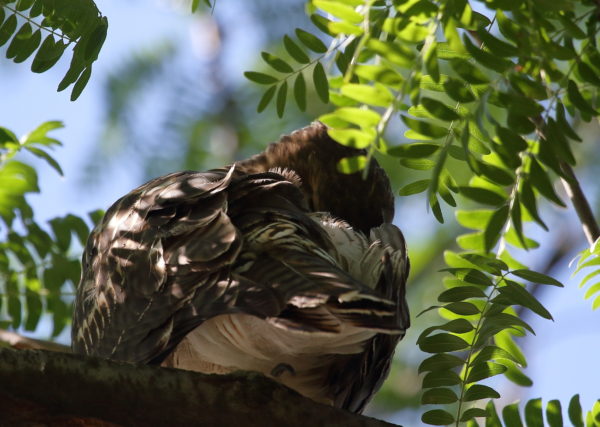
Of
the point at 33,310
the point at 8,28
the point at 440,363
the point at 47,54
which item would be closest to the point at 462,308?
the point at 440,363

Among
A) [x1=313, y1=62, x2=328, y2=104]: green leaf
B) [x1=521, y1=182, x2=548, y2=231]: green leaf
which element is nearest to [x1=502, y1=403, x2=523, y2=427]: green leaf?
[x1=521, y1=182, x2=548, y2=231]: green leaf

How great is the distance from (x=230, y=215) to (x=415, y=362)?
652cm

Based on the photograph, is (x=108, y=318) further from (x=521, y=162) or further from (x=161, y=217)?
(x=521, y=162)

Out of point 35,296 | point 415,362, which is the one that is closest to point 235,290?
point 35,296

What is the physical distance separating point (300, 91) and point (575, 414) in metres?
1.26

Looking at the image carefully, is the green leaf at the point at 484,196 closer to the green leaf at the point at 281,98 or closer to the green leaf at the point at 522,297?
the green leaf at the point at 522,297

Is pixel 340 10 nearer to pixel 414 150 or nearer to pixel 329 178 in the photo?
pixel 414 150

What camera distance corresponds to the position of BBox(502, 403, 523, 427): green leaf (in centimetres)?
275

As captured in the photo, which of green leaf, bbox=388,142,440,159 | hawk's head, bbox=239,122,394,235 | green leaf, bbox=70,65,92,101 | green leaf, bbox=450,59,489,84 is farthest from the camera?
hawk's head, bbox=239,122,394,235

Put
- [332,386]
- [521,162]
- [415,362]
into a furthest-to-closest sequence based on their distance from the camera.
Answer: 1. [415,362]
2. [332,386]
3. [521,162]

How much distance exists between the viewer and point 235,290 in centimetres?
249

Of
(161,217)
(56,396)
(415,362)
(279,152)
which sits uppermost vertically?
(415,362)

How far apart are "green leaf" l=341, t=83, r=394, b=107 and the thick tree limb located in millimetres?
848

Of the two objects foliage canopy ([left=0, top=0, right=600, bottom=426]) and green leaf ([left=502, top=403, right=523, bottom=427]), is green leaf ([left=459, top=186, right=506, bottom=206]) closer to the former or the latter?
foliage canopy ([left=0, top=0, right=600, bottom=426])
